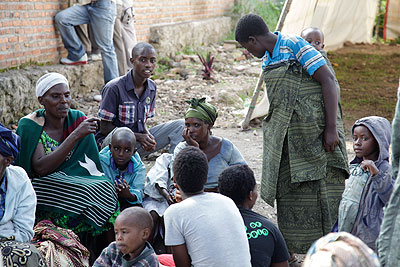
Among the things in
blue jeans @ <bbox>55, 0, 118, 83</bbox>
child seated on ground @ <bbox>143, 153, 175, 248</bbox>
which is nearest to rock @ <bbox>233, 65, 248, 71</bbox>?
blue jeans @ <bbox>55, 0, 118, 83</bbox>

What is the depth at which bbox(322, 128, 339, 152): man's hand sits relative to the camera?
357 cm

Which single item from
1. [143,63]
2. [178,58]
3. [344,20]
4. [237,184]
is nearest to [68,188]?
[237,184]

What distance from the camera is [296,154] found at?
12.0 feet

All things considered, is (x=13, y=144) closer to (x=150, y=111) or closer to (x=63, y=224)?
(x=63, y=224)

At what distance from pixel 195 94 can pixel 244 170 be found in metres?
5.72

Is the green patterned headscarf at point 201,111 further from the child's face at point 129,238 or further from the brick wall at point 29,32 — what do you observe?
the brick wall at point 29,32

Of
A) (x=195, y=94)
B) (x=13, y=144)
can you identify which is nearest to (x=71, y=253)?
(x=13, y=144)

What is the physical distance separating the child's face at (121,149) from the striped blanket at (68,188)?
225 mm

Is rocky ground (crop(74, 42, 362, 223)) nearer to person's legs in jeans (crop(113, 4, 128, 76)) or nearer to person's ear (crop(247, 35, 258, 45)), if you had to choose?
person's legs in jeans (crop(113, 4, 128, 76))

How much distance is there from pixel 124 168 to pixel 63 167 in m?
0.48

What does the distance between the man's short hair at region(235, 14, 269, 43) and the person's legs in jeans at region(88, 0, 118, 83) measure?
4.17 m

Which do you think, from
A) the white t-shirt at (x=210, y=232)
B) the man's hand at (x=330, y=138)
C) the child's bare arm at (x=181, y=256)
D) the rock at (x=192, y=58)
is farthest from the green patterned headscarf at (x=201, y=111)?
the rock at (x=192, y=58)

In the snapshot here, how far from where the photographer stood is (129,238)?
110 inches

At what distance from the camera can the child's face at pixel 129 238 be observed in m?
2.80
